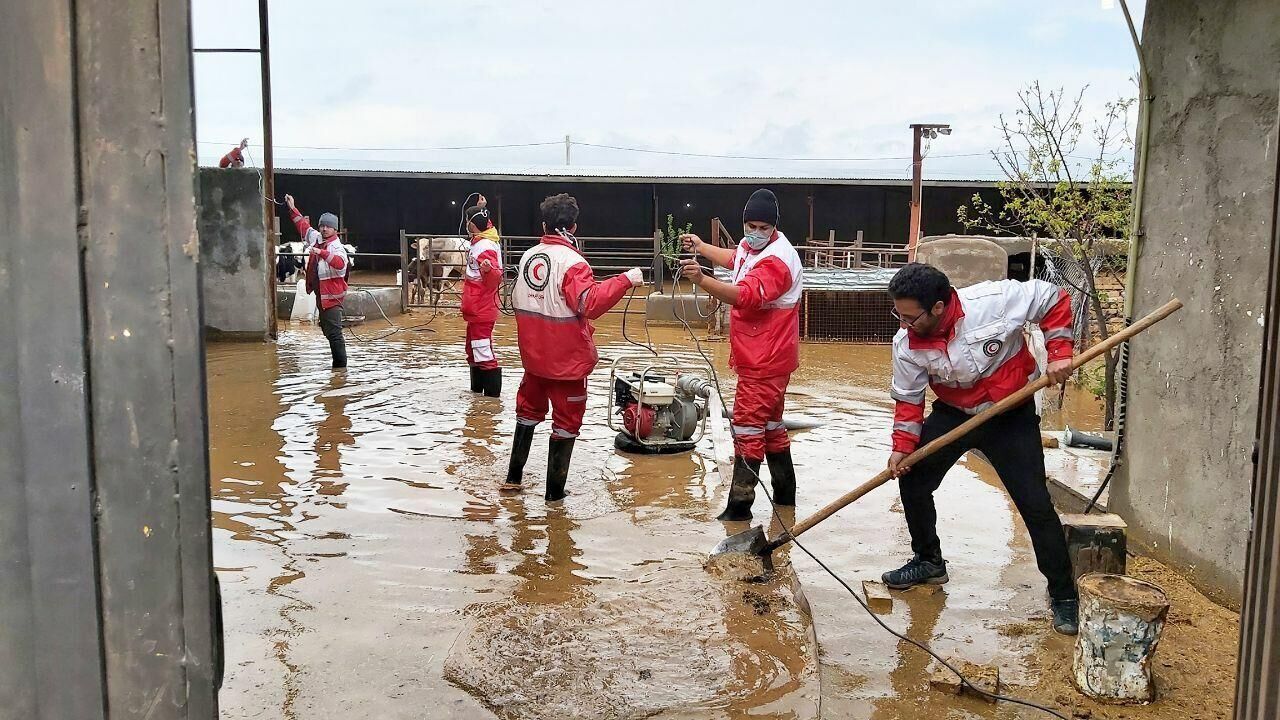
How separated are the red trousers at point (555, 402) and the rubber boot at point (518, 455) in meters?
0.06

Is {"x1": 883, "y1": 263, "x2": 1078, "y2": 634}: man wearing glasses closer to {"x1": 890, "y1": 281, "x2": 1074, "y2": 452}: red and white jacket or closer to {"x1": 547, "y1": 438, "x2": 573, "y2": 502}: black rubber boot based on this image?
{"x1": 890, "y1": 281, "x2": 1074, "y2": 452}: red and white jacket

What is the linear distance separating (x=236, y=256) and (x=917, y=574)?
11.6m

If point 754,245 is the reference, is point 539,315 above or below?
below

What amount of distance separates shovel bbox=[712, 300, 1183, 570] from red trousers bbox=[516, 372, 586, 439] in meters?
1.46

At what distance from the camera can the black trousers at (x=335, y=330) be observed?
1079 cm

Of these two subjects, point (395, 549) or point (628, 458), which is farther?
point (628, 458)

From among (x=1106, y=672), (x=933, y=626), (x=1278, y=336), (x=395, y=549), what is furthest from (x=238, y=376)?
(x=1278, y=336)

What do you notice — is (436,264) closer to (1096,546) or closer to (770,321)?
(770,321)

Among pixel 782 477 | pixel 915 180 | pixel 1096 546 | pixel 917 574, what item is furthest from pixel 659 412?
pixel 915 180

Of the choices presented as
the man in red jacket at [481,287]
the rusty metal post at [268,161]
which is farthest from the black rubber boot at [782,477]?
the rusty metal post at [268,161]

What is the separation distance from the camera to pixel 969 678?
3.71 m

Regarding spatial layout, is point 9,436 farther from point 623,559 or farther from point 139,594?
point 623,559

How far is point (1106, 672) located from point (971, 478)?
343 centimetres

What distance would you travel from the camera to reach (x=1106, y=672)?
11.8 feet
